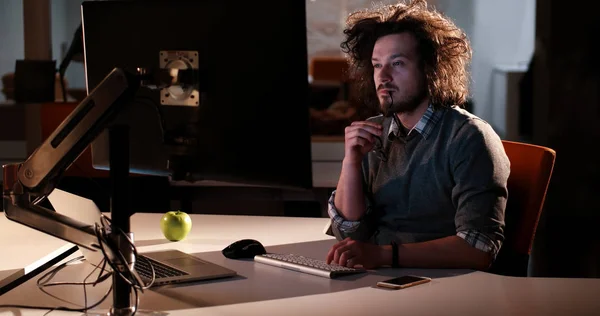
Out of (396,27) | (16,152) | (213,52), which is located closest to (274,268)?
(213,52)

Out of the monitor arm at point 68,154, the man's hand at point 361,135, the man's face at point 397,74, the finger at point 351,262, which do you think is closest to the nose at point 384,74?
the man's face at point 397,74

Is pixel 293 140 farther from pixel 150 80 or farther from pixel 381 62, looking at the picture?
pixel 381 62

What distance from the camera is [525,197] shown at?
2.01 meters

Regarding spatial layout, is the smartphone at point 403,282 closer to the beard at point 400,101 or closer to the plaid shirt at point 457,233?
the plaid shirt at point 457,233

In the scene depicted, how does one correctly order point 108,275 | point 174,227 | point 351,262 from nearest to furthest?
point 108,275, point 351,262, point 174,227

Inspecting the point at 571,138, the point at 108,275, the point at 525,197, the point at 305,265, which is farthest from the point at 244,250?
the point at 571,138

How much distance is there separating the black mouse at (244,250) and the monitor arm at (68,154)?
545mm

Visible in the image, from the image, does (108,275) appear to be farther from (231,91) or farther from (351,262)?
(351,262)

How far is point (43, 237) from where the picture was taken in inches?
80.2

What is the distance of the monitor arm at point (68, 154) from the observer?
4.23 feet

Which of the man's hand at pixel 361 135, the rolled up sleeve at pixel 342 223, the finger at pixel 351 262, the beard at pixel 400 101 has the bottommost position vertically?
the finger at pixel 351 262

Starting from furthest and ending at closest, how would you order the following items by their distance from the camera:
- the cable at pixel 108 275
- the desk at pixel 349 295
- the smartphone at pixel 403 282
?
the smartphone at pixel 403 282 → the desk at pixel 349 295 → the cable at pixel 108 275

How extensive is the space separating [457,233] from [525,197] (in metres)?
0.31

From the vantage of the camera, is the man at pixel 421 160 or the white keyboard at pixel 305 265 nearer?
the white keyboard at pixel 305 265
